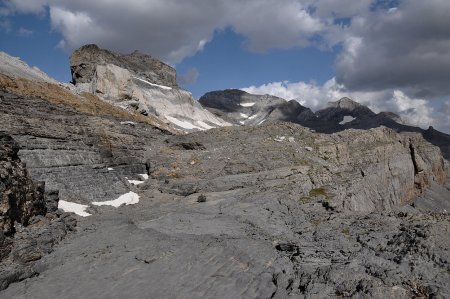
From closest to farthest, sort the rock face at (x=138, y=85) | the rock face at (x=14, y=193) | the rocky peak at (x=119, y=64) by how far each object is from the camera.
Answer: the rock face at (x=14, y=193) < the rock face at (x=138, y=85) < the rocky peak at (x=119, y=64)

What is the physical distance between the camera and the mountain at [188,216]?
52.9 feet

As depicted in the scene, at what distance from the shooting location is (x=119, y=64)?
107438mm

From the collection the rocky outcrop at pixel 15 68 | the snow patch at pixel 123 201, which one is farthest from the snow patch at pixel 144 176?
the rocky outcrop at pixel 15 68

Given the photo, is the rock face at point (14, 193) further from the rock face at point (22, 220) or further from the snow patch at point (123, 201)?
the snow patch at point (123, 201)

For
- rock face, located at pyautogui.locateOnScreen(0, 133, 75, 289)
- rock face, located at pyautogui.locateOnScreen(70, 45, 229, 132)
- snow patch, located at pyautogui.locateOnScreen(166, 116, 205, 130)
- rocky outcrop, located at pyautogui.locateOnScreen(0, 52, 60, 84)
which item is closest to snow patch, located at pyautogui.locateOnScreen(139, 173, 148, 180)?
rock face, located at pyautogui.locateOnScreen(0, 133, 75, 289)

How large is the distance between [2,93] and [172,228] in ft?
79.8

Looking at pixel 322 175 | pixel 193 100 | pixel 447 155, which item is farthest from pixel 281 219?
pixel 447 155

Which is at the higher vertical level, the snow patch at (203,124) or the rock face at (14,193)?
the snow patch at (203,124)

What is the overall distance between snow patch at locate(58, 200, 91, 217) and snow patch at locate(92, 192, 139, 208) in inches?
64.4

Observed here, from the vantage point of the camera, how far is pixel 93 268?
60.7 ft

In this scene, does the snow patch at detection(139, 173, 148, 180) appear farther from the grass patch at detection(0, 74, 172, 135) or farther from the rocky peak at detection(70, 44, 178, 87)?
the rocky peak at detection(70, 44, 178, 87)

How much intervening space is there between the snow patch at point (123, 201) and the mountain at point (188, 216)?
0.57ft

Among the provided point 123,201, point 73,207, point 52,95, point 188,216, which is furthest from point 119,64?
point 188,216

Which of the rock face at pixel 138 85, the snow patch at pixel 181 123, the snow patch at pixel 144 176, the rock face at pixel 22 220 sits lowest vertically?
the rock face at pixel 22 220
